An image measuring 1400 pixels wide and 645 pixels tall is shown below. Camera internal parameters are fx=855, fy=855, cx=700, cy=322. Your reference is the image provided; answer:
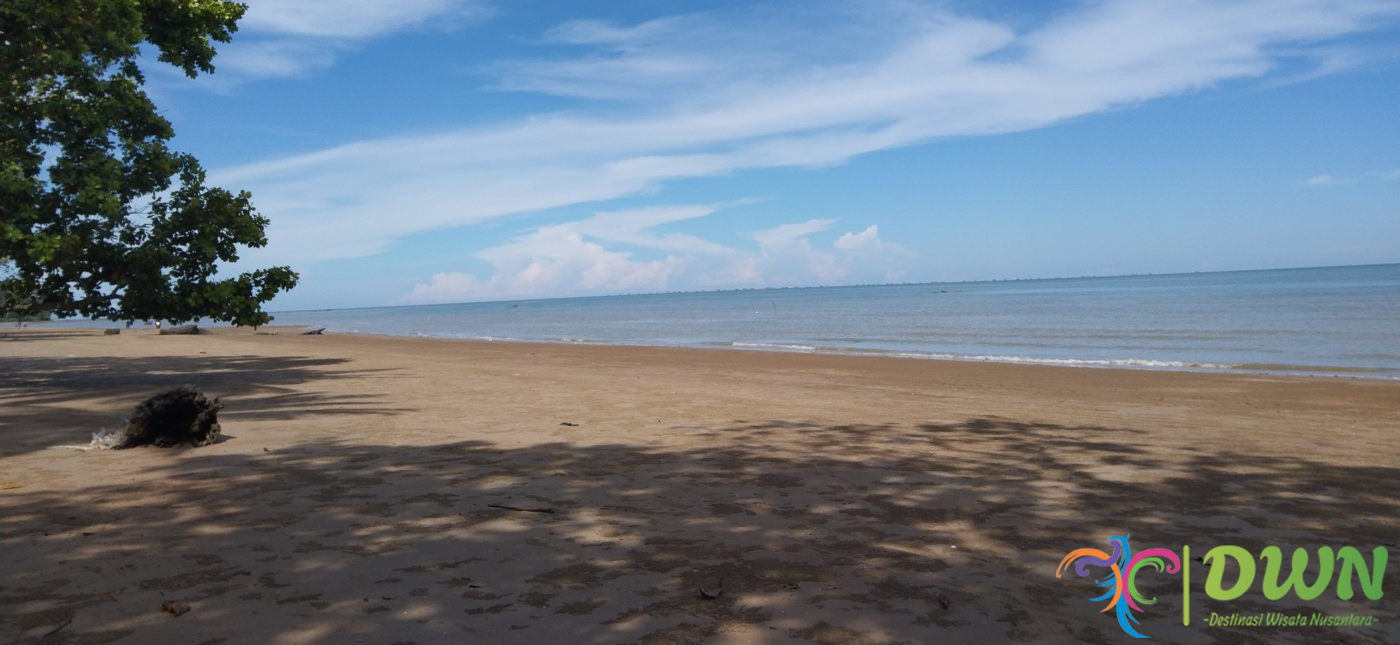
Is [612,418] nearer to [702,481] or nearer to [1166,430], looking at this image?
[702,481]

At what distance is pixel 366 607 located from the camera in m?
3.57

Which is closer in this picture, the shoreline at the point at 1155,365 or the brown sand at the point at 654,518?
the brown sand at the point at 654,518

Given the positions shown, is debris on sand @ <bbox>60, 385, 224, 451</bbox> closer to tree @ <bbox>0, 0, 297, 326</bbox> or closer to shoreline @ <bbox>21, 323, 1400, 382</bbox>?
tree @ <bbox>0, 0, 297, 326</bbox>

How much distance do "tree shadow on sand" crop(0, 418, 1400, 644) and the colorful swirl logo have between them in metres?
0.08

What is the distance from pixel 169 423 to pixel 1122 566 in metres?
7.32

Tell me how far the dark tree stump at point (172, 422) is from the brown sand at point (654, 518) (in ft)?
0.56

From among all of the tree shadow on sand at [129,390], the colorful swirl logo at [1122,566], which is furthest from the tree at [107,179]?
the colorful swirl logo at [1122,566]

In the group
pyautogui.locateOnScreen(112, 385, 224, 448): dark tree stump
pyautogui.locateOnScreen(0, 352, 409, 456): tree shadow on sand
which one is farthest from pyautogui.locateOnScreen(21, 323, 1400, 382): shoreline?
pyautogui.locateOnScreen(112, 385, 224, 448): dark tree stump

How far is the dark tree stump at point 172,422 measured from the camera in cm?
718

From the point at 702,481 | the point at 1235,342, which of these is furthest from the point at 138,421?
the point at 1235,342

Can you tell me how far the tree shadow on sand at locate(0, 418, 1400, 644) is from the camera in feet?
11.3

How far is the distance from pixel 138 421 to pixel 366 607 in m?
4.91

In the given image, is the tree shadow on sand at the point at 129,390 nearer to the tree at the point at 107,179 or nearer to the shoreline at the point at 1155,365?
the tree at the point at 107,179

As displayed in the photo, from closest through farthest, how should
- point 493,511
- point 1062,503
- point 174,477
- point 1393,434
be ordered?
point 493,511
point 1062,503
point 174,477
point 1393,434
